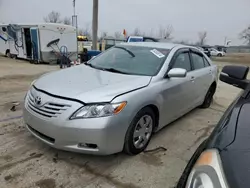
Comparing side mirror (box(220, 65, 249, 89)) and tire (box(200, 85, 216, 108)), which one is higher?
side mirror (box(220, 65, 249, 89))

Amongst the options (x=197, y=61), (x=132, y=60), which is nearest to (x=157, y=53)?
(x=132, y=60)

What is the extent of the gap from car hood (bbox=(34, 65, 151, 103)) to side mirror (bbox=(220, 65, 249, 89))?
976mm

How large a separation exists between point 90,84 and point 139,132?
88 centimetres

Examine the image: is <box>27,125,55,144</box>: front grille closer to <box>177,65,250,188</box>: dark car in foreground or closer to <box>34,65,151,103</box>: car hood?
<box>34,65,151,103</box>: car hood

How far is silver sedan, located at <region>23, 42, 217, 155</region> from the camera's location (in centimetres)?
258

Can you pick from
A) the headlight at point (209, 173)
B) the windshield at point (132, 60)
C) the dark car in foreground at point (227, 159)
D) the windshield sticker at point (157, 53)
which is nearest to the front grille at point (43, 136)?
the windshield at point (132, 60)

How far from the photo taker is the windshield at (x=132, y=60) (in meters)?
3.53

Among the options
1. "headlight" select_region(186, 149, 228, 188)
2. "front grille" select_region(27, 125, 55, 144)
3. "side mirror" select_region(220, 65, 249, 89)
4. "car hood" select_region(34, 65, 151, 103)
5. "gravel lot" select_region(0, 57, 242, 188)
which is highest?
"side mirror" select_region(220, 65, 249, 89)

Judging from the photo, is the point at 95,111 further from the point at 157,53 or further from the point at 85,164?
the point at 157,53

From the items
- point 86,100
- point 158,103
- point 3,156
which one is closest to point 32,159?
point 3,156

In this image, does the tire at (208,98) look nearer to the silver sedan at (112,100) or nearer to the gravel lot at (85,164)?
the silver sedan at (112,100)

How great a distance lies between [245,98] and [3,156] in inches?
111

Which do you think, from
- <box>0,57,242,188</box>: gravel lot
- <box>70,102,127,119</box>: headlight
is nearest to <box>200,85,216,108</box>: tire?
<box>0,57,242,188</box>: gravel lot

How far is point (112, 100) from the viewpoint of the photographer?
104 inches
